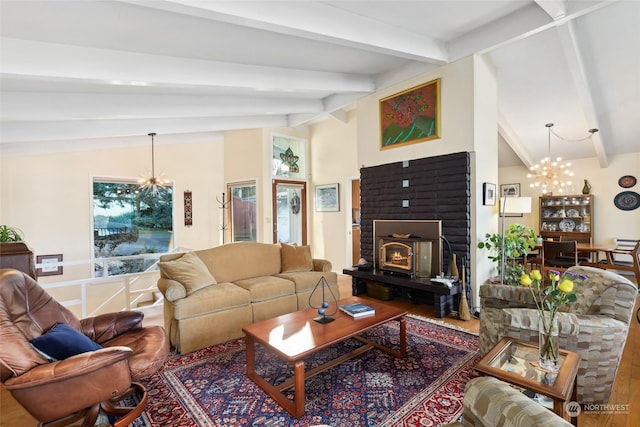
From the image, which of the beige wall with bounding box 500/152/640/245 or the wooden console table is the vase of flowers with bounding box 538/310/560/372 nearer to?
the wooden console table

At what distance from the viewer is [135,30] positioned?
272 centimetres

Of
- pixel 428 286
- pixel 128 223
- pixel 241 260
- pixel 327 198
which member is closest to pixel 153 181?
pixel 128 223

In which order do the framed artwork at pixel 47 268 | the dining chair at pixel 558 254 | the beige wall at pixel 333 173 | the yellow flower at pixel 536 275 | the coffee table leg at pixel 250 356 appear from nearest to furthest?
1. the yellow flower at pixel 536 275
2. the coffee table leg at pixel 250 356
3. the dining chair at pixel 558 254
4. the framed artwork at pixel 47 268
5. the beige wall at pixel 333 173

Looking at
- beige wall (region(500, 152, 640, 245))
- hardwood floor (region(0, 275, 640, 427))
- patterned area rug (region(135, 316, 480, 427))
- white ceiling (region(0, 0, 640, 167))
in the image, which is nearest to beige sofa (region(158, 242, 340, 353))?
patterned area rug (region(135, 316, 480, 427))

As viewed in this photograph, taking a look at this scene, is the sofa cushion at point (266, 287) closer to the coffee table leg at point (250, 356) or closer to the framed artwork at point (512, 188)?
the coffee table leg at point (250, 356)

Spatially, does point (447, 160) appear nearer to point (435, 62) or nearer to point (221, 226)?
point (435, 62)

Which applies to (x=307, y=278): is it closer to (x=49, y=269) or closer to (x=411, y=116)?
(x=411, y=116)

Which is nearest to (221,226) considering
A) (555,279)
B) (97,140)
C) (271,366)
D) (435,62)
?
(97,140)

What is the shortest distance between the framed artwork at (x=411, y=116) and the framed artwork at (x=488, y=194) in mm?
904

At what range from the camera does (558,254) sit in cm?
492

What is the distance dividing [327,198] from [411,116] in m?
2.85

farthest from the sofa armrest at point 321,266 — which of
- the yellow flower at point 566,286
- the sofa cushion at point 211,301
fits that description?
the yellow flower at point 566,286

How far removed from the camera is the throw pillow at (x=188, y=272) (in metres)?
3.15

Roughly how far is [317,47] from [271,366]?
3342 mm
